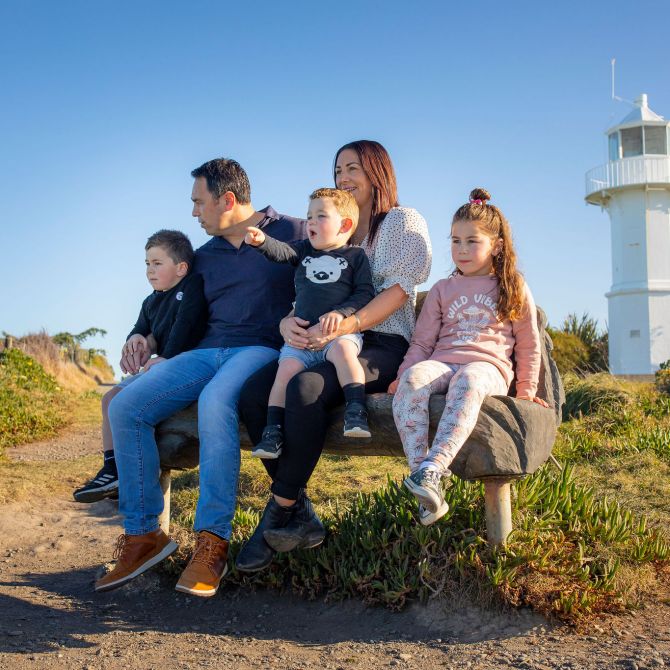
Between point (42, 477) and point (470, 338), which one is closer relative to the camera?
point (470, 338)

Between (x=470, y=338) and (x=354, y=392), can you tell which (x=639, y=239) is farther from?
(x=354, y=392)

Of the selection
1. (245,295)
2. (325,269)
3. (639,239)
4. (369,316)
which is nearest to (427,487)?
(369,316)

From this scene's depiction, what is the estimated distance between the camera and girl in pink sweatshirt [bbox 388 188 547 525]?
3496mm

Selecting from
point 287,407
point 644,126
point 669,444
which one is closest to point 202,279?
point 287,407

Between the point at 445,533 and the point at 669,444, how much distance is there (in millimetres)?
A: 3548

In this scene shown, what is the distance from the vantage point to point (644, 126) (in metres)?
24.7

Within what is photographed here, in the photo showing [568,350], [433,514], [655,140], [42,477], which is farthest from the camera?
[655,140]

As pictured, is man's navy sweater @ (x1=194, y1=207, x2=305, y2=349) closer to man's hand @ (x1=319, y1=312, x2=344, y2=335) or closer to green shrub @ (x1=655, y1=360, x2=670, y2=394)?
man's hand @ (x1=319, y1=312, x2=344, y2=335)

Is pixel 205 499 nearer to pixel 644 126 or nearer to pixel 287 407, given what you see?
pixel 287 407

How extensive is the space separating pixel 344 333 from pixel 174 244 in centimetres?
127

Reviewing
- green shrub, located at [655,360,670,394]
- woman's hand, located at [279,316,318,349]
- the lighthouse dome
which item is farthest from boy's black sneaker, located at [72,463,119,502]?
the lighthouse dome

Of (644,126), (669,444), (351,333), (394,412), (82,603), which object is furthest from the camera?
(644,126)

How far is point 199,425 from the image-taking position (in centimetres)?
379

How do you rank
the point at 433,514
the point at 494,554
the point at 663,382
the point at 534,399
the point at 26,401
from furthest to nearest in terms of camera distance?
the point at 26,401 → the point at 663,382 → the point at 534,399 → the point at 494,554 → the point at 433,514
